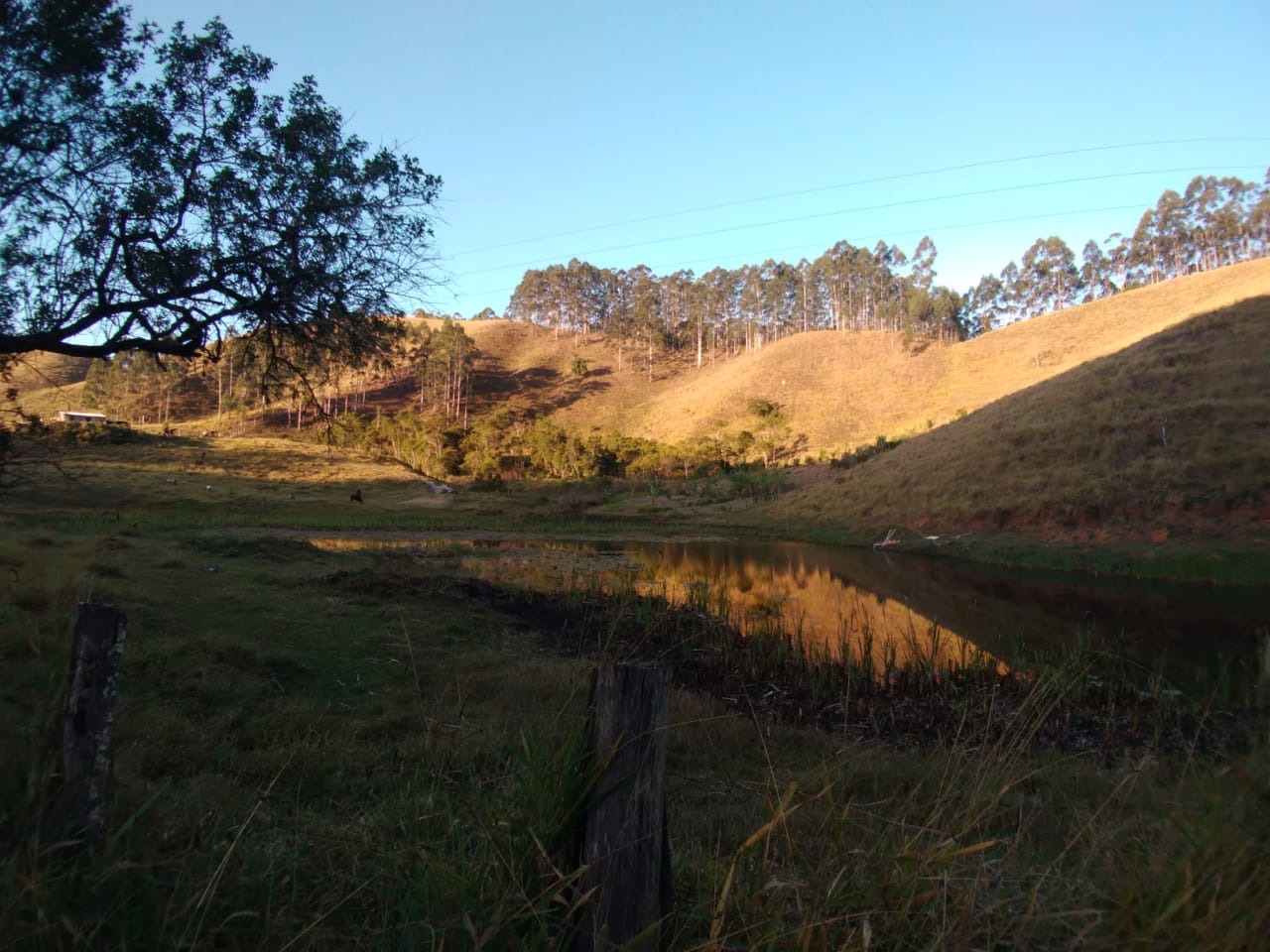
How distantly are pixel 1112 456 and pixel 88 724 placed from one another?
33721 millimetres

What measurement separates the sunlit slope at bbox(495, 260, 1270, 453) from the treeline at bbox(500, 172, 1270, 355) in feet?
25.4

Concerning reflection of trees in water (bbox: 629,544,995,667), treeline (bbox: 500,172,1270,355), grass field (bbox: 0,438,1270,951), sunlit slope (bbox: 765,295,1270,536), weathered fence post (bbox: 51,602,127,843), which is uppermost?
treeline (bbox: 500,172,1270,355)

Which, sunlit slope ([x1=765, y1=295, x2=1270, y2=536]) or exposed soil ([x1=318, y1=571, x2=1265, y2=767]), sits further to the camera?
sunlit slope ([x1=765, y1=295, x2=1270, y2=536])

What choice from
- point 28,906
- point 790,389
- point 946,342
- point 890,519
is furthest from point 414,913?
point 946,342

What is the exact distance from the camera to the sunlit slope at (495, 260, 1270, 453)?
214ft

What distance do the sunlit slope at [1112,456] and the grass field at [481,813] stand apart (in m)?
21.4

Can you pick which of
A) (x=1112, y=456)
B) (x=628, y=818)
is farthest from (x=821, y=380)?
(x=628, y=818)

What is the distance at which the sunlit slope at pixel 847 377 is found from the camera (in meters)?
65.2

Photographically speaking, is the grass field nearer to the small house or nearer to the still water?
the still water

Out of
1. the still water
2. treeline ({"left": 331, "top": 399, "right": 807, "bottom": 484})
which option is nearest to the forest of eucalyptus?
treeline ({"left": 331, "top": 399, "right": 807, "bottom": 484})

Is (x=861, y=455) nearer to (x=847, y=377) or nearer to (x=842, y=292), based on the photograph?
(x=847, y=377)

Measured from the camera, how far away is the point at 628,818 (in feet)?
6.40

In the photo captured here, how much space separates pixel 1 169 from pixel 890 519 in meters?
33.1

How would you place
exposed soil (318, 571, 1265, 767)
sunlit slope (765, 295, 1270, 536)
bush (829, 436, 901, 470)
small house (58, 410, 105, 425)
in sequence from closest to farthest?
1. exposed soil (318, 571, 1265, 767)
2. sunlit slope (765, 295, 1270, 536)
3. small house (58, 410, 105, 425)
4. bush (829, 436, 901, 470)
